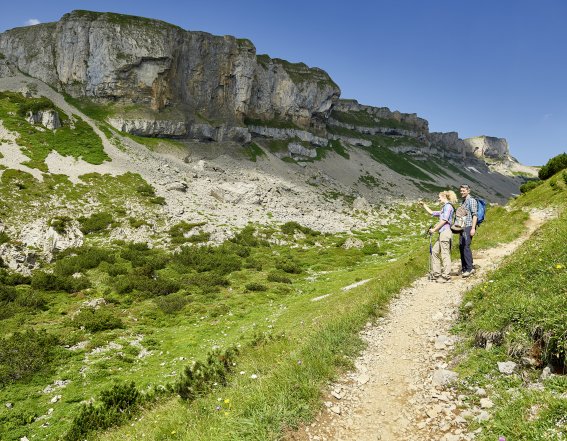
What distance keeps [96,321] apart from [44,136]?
2465 inches

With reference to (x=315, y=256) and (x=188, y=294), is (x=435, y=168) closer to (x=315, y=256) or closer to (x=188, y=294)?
(x=315, y=256)

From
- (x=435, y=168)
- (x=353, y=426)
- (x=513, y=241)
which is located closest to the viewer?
(x=353, y=426)

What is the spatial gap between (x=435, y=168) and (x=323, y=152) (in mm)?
90362

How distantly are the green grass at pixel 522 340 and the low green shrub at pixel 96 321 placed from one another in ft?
58.4

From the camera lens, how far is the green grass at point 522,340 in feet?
15.2

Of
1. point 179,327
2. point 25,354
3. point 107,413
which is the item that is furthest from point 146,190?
point 107,413

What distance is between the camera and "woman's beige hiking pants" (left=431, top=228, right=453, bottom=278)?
14492mm

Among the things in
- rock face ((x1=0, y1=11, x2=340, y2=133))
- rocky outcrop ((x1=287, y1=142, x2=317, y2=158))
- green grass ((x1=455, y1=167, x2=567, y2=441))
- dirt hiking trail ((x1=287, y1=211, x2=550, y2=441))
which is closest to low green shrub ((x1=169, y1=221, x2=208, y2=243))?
dirt hiking trail ((x1=287, y1=211, x2=550, y2=441))

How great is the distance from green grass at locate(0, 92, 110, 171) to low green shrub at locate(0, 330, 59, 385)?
49150 mm

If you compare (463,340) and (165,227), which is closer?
(463,340)

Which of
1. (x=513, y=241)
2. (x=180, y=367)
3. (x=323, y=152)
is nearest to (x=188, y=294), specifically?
(x=180, y=367)

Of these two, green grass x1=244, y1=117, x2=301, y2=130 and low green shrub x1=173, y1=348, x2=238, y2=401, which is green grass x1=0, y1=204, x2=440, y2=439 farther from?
green grass x1=244, y1=117, x2=301, y2=130

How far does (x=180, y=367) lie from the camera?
13930 millimetres

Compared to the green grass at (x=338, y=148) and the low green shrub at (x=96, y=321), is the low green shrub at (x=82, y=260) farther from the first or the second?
the green grass at (x=338, y=148)
